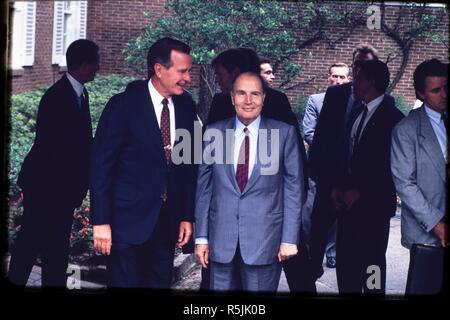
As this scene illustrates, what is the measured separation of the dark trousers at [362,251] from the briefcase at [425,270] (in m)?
0.44

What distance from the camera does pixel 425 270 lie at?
18.5 ft

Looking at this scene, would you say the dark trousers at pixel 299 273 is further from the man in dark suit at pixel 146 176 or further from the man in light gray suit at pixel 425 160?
the man in dark suit at pixel 146 176

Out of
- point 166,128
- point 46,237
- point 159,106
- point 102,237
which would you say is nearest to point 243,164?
point 166,128

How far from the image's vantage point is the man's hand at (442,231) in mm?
5617

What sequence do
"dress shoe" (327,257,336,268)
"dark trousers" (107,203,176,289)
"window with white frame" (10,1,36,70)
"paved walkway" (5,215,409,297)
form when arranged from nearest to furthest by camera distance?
1. "dark trousers" (107,203,176,289)
2. "window with white frame" (10,1,36,70)
3. "paved walkway" (5,215,409,297)
4. "dress shoe" (327,257,336,268)

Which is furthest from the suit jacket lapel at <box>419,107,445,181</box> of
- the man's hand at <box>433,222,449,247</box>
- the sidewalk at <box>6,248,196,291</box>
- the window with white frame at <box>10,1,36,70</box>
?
the window with white frame at <box>10,1,36,70</box>

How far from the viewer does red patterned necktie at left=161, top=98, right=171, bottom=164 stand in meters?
5.57

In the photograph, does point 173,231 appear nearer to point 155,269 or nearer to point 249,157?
point 155,269

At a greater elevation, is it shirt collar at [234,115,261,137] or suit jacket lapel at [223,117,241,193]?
shirt collar at [234,115,261,137]

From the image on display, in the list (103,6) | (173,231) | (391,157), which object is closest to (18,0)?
(103,6)

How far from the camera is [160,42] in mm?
5660

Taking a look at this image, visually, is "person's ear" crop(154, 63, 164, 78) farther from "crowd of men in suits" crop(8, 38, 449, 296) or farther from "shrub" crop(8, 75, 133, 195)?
"shrub" crop(8, 75, 133, 195)

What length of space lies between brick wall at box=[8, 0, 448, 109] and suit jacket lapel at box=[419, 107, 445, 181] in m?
0.69

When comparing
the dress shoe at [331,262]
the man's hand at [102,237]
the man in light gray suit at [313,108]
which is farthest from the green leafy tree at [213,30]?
the dress shoe at [331,262]
